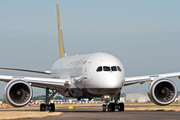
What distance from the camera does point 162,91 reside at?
29.9m

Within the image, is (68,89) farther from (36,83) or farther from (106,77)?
(106,77)

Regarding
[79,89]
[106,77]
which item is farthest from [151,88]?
[79,89]

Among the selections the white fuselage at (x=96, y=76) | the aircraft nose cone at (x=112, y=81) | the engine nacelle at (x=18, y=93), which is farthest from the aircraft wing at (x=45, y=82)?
the aircraft nose cone at (x=112, y=81)

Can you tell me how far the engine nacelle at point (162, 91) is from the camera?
29.4 metres

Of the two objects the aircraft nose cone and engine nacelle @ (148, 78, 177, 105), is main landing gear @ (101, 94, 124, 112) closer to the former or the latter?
the aircraft nose cone

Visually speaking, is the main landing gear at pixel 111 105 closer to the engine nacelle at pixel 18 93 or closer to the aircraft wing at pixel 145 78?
the aircraft wing at pixel 145 78

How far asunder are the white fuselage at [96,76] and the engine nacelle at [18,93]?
13.9 feet

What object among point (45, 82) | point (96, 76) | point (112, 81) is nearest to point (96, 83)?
point (96, 76)

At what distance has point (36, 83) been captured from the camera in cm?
3169

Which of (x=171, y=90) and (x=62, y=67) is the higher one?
(x=62, y=67)

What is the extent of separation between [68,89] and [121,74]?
585 centimetres

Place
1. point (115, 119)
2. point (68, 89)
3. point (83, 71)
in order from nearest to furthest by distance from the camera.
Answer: point (115, 119) → point (83, 71) → point (68, 89)

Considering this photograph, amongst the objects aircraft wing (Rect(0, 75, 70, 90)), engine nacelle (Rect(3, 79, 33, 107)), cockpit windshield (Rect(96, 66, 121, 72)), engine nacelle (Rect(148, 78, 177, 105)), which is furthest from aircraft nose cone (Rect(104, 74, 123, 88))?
aircraft wing (Rect(0, 75, 70, 90))

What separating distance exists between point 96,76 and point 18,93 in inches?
217
